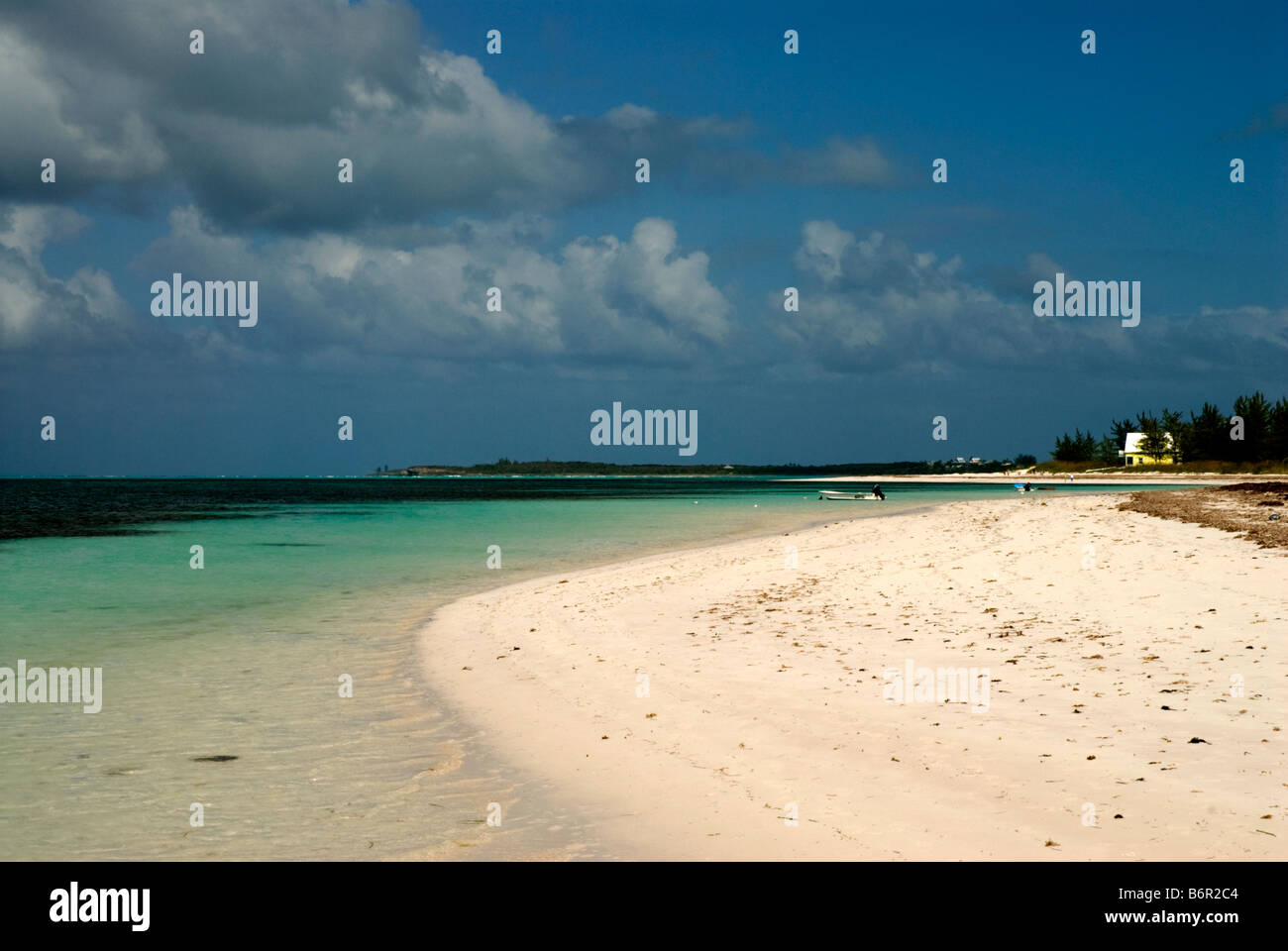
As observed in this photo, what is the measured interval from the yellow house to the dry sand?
152m

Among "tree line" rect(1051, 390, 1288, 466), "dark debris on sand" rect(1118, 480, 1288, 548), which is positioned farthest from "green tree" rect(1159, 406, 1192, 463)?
"dark debris on sand" rect(1118, 480, 1288, 548)

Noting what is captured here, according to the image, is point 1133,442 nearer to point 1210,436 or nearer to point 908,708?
point 1210,436

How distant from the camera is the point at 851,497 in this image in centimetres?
8531

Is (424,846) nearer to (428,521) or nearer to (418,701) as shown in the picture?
(418,701)

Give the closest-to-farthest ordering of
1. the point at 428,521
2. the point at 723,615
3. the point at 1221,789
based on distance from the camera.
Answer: the point at 1221,789 < the point at 723,615 < the point at 428,521

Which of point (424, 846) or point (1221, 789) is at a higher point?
point (1221, 789)

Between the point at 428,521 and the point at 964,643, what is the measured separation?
5261cm

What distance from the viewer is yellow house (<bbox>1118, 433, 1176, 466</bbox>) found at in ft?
496

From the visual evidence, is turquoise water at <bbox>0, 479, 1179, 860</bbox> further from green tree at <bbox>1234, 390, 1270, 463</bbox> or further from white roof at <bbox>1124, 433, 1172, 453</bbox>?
white roof at <bbox>1124, 433, 1172, 453</bbox>

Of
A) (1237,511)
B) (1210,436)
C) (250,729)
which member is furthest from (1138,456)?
(250,729)

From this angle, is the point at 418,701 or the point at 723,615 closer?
the point at 418,701

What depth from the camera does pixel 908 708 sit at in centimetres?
975
